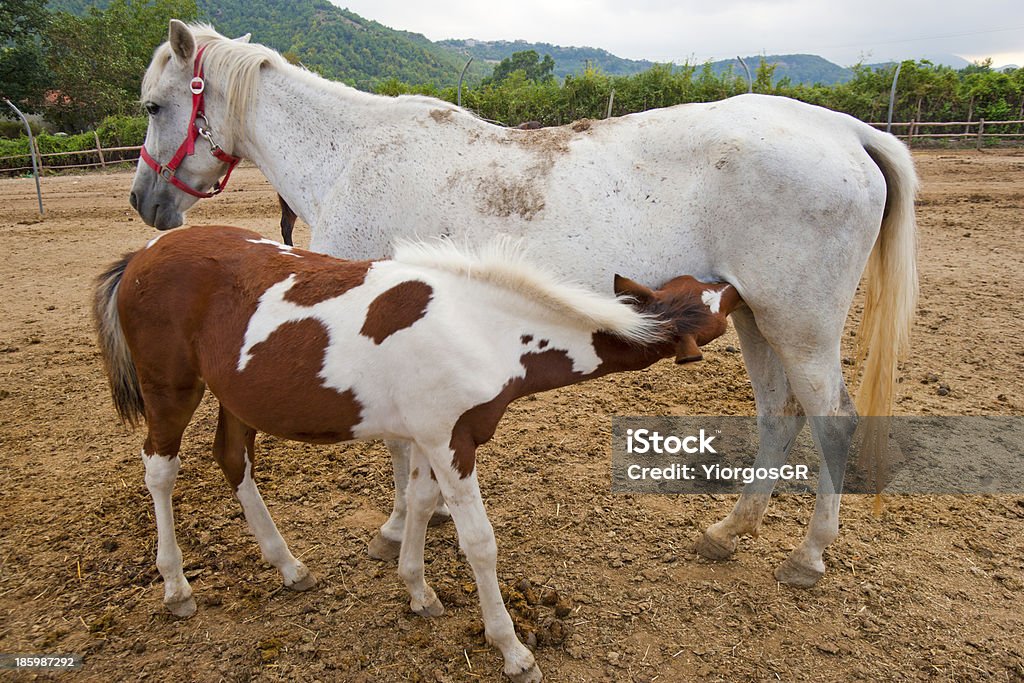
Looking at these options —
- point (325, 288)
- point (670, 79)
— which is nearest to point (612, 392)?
point (325, 288)

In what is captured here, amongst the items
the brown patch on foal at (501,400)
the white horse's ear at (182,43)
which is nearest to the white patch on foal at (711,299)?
the brown patch on foal at (501,400)

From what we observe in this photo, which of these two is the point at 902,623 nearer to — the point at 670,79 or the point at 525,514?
the point at 525,514

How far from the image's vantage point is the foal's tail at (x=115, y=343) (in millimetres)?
2777

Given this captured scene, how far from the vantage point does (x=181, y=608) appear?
2.77 metres

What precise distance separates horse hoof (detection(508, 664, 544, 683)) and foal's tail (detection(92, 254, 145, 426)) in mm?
2113

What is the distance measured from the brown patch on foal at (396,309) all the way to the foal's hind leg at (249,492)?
102 centimetres

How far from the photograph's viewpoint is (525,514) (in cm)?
352

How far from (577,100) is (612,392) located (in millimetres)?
23118

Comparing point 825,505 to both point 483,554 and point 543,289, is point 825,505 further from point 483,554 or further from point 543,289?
point 543,289

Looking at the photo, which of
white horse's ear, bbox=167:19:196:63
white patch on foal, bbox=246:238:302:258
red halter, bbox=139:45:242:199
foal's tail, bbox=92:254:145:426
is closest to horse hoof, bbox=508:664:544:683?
white patch on foal, bbox=246:238:302:258

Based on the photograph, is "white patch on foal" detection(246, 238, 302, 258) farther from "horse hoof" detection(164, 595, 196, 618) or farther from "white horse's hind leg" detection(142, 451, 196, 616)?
"horse hoof" detection(164, 595, 196, 618)

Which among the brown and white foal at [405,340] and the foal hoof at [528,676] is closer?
the brown and white foal at [405,340]

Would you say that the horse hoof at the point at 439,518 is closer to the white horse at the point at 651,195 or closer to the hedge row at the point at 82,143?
the white horse at the point at 651,195

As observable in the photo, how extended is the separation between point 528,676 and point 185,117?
3.25 m
